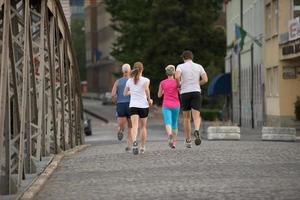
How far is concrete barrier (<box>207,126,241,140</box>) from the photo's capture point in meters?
30.7

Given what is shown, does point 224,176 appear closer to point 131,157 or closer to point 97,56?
point 131,157

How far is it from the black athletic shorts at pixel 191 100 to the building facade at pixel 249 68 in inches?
1315

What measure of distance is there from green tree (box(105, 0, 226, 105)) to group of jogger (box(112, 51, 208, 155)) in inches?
2146

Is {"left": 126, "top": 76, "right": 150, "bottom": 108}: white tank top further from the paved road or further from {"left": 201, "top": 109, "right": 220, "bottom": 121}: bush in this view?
{"left": 201, "top": 109, "right": 220, "bottom": 121}: bush

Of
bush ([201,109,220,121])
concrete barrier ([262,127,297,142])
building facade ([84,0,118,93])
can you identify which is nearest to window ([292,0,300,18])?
concrete barrier ([262,127,297,142])

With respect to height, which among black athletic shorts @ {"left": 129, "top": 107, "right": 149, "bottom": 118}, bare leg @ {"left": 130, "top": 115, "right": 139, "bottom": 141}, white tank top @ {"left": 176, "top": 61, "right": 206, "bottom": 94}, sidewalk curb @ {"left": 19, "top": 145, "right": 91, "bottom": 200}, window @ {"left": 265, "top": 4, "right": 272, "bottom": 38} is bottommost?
sidewalk curb @ {"left": 19, "top": 145, "right": 91, "bottom": 200}

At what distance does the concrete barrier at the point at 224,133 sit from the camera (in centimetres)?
3073

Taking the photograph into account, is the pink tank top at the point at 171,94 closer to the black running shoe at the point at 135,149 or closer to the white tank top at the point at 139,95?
the white tank top at the point at 139,95

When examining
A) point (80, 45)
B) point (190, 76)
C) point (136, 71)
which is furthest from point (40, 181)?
point (80, 45)

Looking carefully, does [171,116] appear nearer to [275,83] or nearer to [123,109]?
[123,109]

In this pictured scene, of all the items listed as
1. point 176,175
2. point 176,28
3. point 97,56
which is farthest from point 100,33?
point 176,175

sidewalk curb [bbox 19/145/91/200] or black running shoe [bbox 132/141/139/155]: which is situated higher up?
black running shoe [bbox 132/141/139/155]

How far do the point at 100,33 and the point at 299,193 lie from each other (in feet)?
520

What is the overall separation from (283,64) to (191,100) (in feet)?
100
